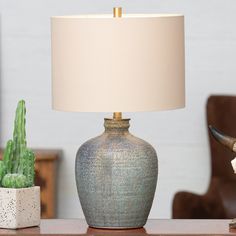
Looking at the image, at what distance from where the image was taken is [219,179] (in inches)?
177

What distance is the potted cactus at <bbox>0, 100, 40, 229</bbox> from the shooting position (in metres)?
2.78

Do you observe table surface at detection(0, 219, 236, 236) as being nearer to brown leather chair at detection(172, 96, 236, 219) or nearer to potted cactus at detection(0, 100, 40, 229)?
potted cactus at detection(0, 100, 40, 229)

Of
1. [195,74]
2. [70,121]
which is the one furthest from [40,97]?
[195,74]

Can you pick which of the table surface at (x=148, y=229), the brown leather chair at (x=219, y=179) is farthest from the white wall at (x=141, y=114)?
the table surface at (x=148, y=229)

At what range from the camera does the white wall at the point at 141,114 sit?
459cm

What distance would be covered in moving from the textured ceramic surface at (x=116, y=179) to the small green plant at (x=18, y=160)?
0.15 metres

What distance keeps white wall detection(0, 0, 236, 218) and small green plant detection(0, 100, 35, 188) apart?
1.80 m

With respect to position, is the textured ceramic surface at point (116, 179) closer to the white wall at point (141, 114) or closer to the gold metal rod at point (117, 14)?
the gold metal rod at point (117, 14)

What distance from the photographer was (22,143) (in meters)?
2.82

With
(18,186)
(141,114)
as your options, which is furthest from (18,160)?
(141,114)

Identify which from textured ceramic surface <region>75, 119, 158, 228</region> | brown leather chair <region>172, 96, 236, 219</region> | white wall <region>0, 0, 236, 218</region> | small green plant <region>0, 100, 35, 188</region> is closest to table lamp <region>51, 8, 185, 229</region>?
textured ceramic surface <region>75, 119, 158, 228</region>

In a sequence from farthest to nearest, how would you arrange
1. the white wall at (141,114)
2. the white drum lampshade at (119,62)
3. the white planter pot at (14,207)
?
the white wall at (141,114), the white planter pot at (14,207), the white drum lampshade at (119,62)

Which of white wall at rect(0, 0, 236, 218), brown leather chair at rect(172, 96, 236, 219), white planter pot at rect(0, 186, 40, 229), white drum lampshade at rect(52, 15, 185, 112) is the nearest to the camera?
white drum lampshade at rect(52, 15, 185, 112)

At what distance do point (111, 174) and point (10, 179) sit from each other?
0.30 metres
